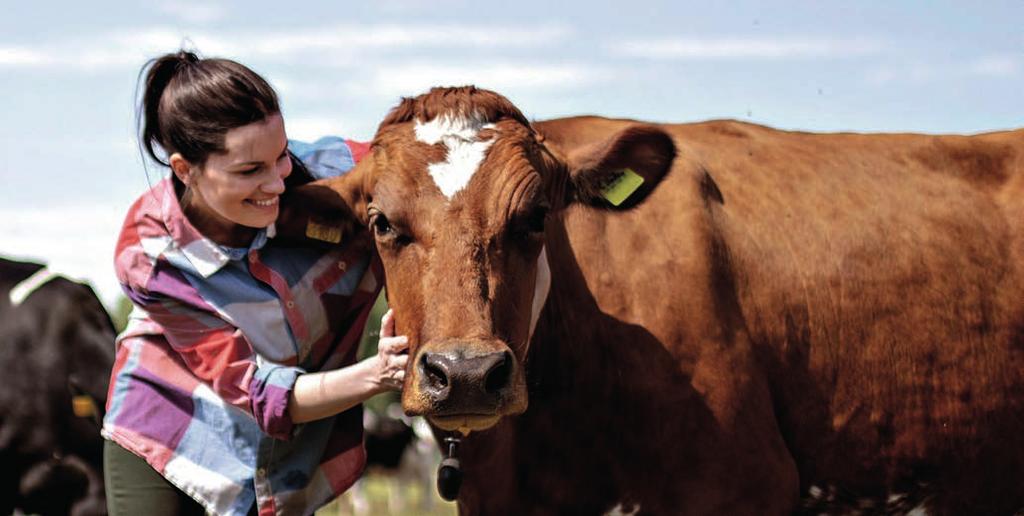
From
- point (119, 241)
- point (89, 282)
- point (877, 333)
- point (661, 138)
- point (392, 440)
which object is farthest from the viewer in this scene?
point (392, 440)

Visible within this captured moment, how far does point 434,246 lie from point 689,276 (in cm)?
127

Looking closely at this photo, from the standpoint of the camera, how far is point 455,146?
14.9ft

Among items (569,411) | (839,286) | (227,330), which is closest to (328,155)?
(227,330)

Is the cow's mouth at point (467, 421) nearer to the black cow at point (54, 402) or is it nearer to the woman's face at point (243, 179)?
the woman's face at point (243, 179)

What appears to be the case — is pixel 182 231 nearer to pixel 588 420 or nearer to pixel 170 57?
pixel 170 57

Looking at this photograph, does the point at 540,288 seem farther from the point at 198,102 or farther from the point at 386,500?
the point at 386,500

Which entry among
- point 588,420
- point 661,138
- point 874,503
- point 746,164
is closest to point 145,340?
point 588,420

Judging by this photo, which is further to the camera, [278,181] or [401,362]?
[278,181]

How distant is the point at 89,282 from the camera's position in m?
10.5

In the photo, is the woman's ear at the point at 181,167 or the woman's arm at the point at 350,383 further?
the woman's ear at the point at 181,167

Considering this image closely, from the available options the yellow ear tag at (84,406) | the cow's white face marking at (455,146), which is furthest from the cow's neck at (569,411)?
the yellow ear tag at (84,406)

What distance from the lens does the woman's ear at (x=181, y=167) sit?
15.0 feet

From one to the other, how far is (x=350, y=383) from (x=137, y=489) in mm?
993

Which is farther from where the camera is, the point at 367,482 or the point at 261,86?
the point at 367,482
